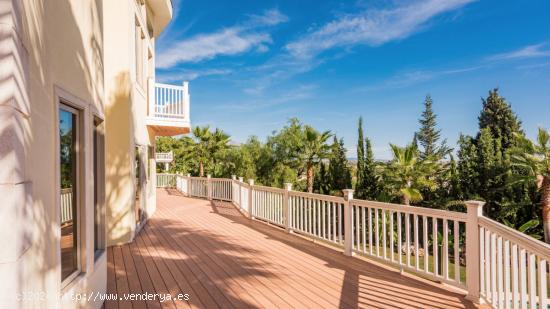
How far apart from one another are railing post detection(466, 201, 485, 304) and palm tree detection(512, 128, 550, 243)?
642 inches

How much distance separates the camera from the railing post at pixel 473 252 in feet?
10.1

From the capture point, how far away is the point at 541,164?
15.1 metres

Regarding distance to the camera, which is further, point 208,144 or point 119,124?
point 208,144

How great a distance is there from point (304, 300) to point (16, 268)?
2.51 metres

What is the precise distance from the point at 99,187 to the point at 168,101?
17.6ft

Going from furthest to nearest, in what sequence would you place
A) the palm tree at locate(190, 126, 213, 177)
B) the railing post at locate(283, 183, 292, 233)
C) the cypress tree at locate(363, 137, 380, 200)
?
the cypress tree at locate(363, 137, 380, 200) < the palm tree at locate(190, 126, 213, 177) < the railing post at locate(283, 183, 292, 233)

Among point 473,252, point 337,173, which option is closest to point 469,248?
point 473,252

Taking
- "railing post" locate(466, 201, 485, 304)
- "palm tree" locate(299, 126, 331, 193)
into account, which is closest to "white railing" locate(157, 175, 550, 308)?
"railing post" locate(466, 201, 485, 304)

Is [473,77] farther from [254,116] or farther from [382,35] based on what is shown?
[254,116]

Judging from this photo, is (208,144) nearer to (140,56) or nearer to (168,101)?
(168,101)

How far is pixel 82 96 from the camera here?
2.69 meters

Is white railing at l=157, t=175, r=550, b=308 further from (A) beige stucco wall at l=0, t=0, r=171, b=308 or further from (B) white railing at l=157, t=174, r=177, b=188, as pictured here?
(B) white railing at l=157, t=174, r=177, b=188

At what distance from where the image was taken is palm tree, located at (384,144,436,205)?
61.1 feet

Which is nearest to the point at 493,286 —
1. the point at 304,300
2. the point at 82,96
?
the point at 304,300
